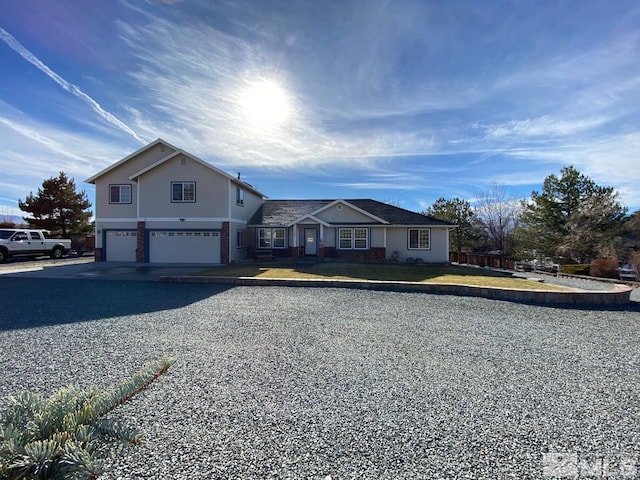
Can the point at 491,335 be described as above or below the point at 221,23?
below

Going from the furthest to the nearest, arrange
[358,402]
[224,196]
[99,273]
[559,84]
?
[224,196] < [99,273] < [559,84] < [358,402]

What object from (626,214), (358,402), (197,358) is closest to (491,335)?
(358,402)

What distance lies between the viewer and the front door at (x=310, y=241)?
76.8 feet

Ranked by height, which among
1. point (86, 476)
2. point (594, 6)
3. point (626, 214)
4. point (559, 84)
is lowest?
point (86, 476)

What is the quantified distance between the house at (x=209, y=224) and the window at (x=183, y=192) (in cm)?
6

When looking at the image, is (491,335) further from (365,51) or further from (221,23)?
(221,23)

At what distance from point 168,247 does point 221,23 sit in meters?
14.5

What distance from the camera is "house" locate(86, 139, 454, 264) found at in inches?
830

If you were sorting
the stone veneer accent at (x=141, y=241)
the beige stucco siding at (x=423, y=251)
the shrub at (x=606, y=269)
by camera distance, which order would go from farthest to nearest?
the beige stucco siding at (x=423, y=251) < the stone veneer accent at (x=141, y=241) < the shrub at (x=606, y=269)

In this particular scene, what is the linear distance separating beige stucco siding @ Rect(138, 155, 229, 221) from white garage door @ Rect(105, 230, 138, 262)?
1.82 meters

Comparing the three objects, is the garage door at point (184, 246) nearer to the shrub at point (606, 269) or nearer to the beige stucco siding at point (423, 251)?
the beige stucco siding at point (423, 251)

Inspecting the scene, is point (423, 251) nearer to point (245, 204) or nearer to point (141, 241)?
point (245, 204)

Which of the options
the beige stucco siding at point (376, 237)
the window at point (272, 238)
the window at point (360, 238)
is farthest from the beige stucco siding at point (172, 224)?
the beige stucco siding at point (376, 237)

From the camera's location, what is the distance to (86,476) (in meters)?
1.10
